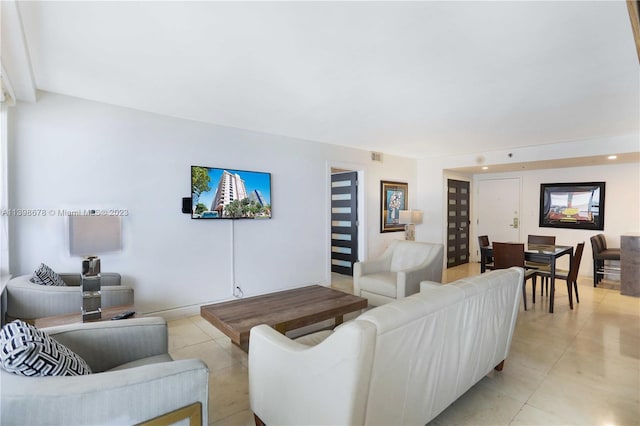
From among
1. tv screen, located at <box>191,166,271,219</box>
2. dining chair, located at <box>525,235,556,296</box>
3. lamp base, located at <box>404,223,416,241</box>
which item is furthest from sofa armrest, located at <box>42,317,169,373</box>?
lamp base, located at <box>404,223,416,241</box>

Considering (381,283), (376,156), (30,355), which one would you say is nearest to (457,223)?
(376,156)

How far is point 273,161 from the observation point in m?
4.55

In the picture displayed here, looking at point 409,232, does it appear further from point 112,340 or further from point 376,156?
point 112,340

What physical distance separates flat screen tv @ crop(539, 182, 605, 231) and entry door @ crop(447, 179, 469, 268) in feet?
4.79

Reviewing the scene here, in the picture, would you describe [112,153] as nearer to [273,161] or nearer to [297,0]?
[273,161]

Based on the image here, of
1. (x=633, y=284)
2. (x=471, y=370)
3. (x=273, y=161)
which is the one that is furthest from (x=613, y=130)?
(x=273, y=161)

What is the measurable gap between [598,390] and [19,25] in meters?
4.42

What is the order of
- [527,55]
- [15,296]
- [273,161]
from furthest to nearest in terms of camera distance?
[273,161] < [15,296] < [527,55]

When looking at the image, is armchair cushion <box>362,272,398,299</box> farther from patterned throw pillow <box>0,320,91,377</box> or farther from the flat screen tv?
the flat screen tv

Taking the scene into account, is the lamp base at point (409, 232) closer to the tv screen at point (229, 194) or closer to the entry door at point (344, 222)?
the entry door at point (344, 222)

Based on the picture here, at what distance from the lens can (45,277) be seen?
8.55 ft

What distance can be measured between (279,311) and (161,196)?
201cm

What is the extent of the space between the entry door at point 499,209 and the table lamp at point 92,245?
734 cm

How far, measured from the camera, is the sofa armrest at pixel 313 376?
4.16ft
